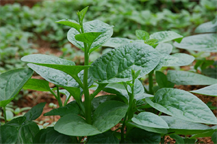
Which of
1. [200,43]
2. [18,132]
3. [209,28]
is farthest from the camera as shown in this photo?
[209,28]

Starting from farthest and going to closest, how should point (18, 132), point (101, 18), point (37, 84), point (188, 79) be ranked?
Answer: 1. point (101, 18)
2. point (188, 79)
3. point (37, 84)
4. point (18, 132)

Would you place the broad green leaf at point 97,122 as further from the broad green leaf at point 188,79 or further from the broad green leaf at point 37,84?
the broad green leaf at point 188,79

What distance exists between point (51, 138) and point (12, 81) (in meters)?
0.32

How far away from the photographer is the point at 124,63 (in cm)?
96

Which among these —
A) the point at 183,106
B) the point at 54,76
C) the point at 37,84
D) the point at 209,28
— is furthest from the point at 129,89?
the point at 209,28

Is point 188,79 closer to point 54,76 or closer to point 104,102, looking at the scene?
point 104,102

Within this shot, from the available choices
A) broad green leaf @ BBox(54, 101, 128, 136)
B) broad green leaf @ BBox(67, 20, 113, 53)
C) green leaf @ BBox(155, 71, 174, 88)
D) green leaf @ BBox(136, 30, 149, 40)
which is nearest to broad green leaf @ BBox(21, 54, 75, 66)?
broad green leaf @ BBox(67, 20, 113, 53)

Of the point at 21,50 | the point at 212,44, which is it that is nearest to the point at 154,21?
the point at 212,44

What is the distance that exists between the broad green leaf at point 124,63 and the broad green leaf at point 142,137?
248 millimetres

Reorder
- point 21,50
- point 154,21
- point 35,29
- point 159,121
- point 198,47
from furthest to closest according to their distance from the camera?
point 35,29 → point 154,21 → point 21,50 → point 198,47 → point 159,121

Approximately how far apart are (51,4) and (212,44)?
2.81m

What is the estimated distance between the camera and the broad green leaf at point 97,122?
814 millimetres

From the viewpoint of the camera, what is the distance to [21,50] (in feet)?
8.53

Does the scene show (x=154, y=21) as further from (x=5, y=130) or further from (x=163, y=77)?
(x=5, y=130)
